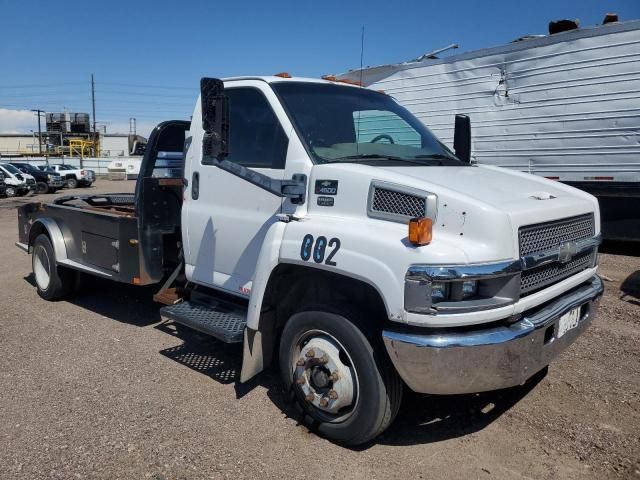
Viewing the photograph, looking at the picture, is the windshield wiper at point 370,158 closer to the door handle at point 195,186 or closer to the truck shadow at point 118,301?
the door handle at point 195,186

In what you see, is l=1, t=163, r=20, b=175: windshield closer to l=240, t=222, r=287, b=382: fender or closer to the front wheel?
l=240, t=222, r=287, b=382: fender

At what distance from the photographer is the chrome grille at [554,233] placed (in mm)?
3070

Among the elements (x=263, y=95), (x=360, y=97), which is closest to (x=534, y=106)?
(x=360, y=97)

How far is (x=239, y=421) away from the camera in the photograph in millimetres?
3768

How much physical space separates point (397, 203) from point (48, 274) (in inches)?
201

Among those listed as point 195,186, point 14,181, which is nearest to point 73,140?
point 14,181

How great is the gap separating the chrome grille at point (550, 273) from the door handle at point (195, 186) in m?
2.67

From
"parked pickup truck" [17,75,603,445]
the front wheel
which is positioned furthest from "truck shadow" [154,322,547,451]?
"parked pickup truck" [17,75,603,445]

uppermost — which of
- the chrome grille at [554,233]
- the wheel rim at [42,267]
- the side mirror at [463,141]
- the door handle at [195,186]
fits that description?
the side mirror at [463,141]

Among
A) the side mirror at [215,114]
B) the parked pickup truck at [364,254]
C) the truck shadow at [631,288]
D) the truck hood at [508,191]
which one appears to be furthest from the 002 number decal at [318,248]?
the truck shadow at [631,288]

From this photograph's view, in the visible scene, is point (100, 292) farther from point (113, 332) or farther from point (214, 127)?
point (214, 127)

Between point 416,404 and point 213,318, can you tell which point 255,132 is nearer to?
point 213,318

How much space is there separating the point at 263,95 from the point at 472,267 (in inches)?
83.8

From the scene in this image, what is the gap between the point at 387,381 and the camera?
10.4 feet
